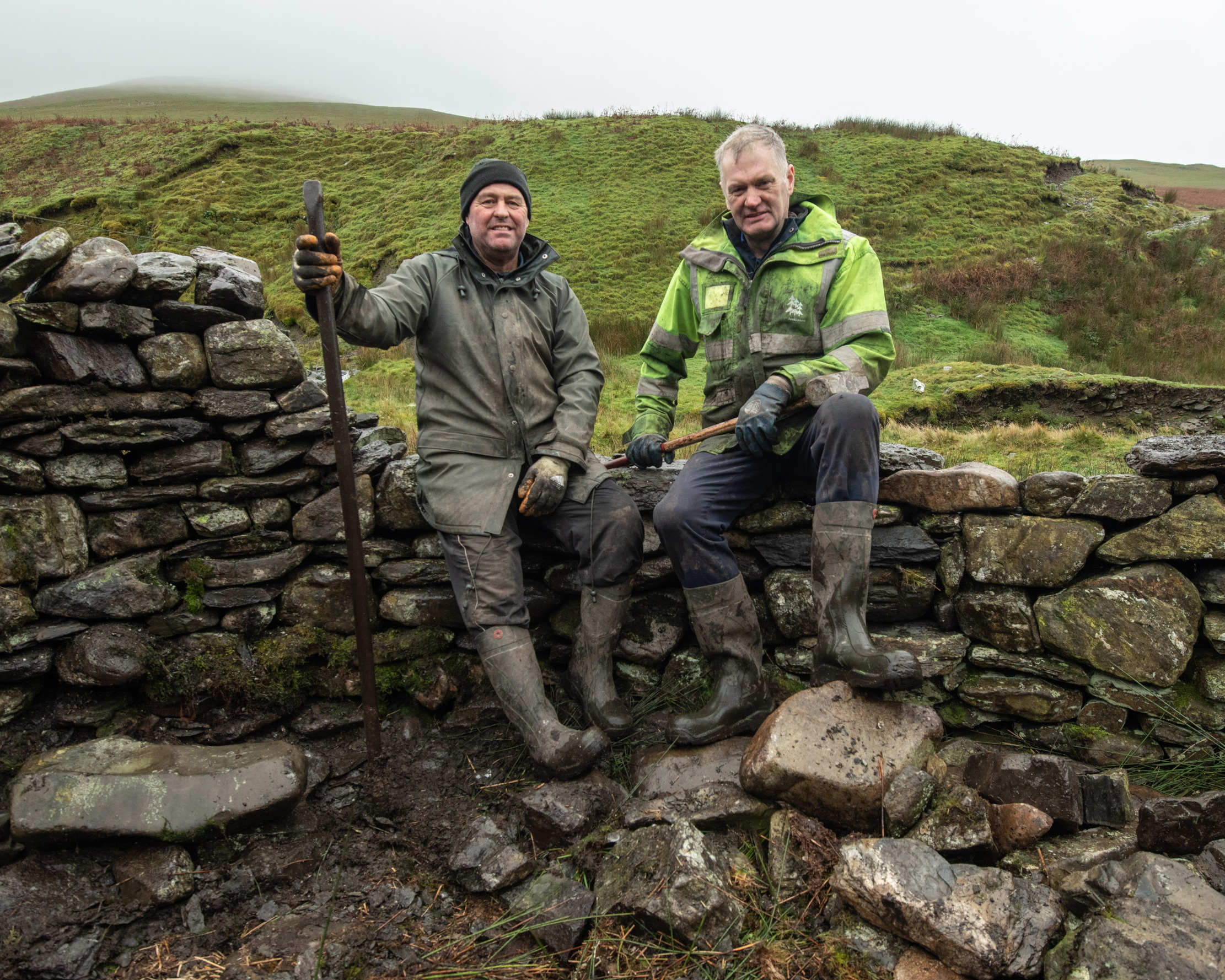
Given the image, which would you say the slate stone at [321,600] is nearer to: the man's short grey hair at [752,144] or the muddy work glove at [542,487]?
the muddy work glove at [542,487]

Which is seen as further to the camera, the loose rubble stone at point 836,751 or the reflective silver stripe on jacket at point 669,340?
the reflective silver stripe on jacket at point 669,340

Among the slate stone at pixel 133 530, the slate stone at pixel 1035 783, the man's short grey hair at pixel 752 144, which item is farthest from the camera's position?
the man's short grey hair at pixel 752 144

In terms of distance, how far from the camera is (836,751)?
2.85m

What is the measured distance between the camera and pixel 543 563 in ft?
13.1

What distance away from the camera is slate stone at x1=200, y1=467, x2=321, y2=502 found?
366 cm

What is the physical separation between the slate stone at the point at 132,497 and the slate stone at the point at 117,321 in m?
0.58

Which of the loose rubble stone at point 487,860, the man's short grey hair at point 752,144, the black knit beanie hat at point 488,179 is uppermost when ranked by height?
the man's short grey hair at point 752,144

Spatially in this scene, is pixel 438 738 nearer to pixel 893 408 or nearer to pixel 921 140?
pixel 893 408

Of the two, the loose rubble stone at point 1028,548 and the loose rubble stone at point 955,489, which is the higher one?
the loose rubble stone at point 955,489

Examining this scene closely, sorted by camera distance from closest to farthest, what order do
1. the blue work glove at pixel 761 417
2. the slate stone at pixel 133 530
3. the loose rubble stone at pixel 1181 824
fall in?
the loose rubble stone at pixel 1181 824, the blue work glove at pixel 761 417, the slate stone at pixel 133 530

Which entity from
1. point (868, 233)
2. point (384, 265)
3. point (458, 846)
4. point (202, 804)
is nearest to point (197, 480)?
point (202, 804)

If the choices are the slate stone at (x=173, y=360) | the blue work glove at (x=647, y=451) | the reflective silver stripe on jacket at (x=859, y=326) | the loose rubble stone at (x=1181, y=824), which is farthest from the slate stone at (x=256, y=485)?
the loose rubble stone at (x=1181, y=824)

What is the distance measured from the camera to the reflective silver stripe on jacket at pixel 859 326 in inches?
137

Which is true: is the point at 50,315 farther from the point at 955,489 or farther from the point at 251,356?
the point at 955,489
